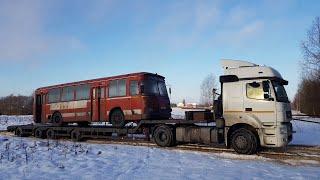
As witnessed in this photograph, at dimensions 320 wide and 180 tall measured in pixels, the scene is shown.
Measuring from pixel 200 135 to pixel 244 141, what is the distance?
1993 millimetres

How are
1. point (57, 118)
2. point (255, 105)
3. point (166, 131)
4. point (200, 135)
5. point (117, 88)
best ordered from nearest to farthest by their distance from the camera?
1. point (255, 105)
2. point (200, 135)
3. point (166, 131)
4. point (117, 88)
5. point (57, 118)

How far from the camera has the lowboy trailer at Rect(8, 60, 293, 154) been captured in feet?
45.7

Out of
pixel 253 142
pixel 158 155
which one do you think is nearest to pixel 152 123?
pixel 158 155

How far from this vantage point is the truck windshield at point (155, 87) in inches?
701

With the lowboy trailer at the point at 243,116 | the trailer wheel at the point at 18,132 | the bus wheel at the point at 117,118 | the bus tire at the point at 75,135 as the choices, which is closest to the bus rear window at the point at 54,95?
the bus tire at the point at 75,135

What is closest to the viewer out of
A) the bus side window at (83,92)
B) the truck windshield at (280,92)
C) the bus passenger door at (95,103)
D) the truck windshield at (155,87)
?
the truck windshield at (280,92)

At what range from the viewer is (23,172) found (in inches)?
407

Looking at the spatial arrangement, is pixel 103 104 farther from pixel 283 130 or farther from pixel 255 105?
pixel 283 130

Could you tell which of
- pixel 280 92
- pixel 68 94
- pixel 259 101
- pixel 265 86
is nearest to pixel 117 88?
pixel 68 94

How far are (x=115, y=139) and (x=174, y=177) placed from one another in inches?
408

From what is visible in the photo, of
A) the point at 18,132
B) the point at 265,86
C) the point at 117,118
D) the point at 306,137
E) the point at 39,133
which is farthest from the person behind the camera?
the point at 18,132

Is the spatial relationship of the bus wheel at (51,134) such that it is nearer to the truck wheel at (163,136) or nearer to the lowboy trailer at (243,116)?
the truck wheel at (163,136)

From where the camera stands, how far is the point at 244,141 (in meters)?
14.4

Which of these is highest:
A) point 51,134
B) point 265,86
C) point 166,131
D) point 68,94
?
point 68,94
